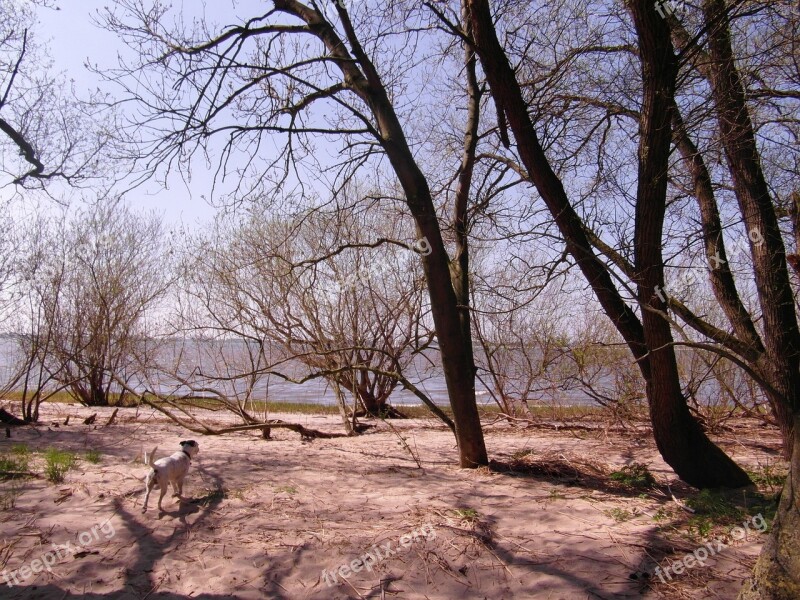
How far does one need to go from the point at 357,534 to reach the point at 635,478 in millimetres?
2566

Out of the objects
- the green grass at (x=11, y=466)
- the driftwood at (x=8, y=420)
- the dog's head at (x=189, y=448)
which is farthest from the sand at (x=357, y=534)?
the driftwood at (x=8, y=420)

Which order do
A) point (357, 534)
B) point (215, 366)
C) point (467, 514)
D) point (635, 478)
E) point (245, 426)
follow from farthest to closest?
point (215, 366) → point (245, 426) → point (635, 478) → point (467, 514) → point (357, 534)

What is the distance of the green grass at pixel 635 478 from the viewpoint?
4500mm

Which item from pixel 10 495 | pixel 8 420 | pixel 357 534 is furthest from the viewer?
pixel 8 420

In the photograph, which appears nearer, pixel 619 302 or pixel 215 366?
pixel 619 302

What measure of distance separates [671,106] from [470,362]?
9.55 ft

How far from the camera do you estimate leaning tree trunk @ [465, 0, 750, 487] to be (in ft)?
14.0

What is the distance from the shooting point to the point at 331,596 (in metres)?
2.83

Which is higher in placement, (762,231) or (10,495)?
(762,231)

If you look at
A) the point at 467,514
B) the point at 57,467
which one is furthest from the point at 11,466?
the point at 467,514

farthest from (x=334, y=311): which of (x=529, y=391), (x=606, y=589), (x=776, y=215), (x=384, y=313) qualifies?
(x=606, y=589)

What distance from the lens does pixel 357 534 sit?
344cm

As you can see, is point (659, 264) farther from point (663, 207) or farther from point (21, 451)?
point (21, 451)

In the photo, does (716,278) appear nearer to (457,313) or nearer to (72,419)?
(457,313)
